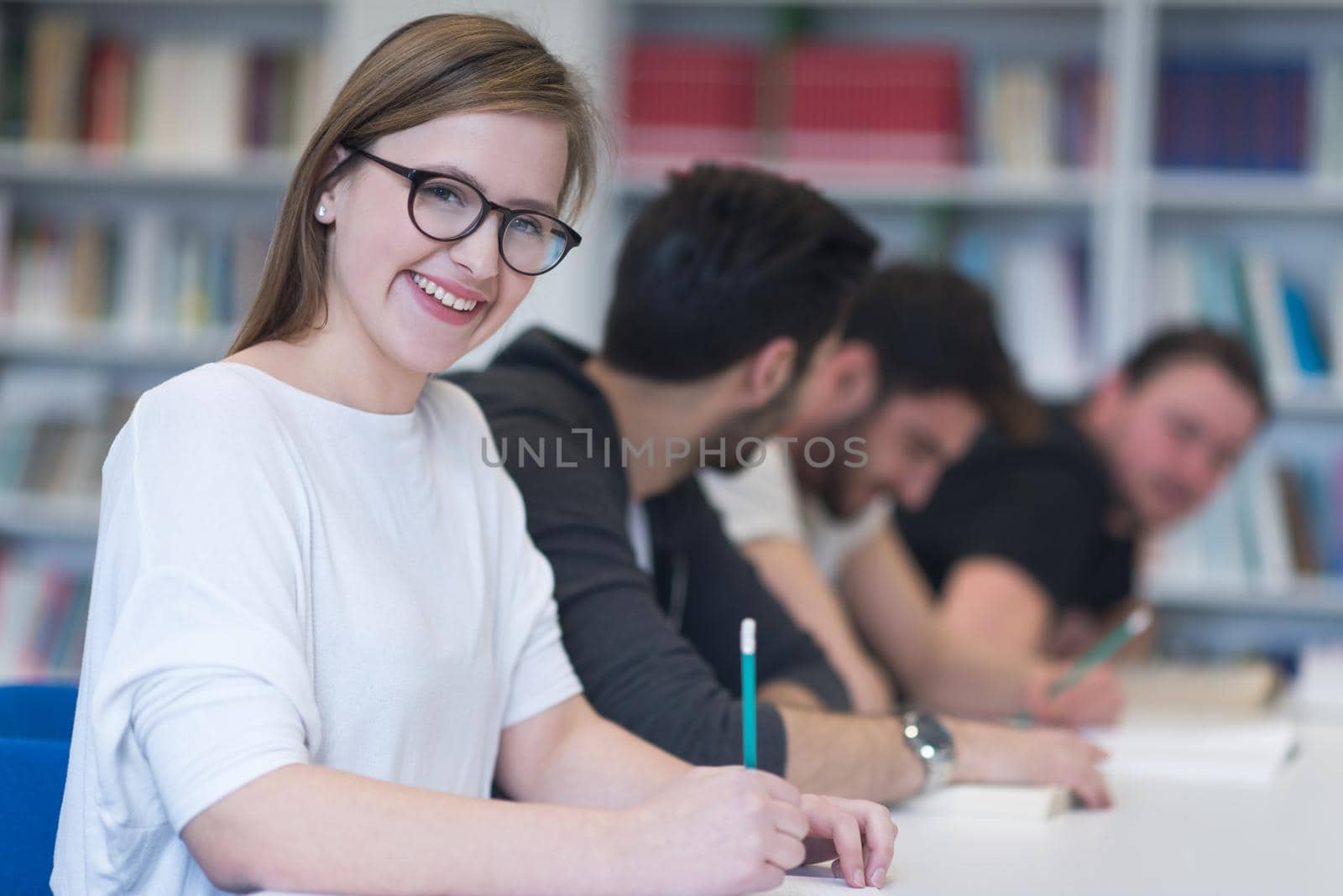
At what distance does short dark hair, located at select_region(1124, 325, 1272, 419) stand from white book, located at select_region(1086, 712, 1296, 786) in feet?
3.41

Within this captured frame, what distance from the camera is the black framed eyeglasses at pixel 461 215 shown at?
1109 mm

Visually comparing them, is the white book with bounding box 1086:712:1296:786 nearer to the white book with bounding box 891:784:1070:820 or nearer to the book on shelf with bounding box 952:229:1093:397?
the white book with bounding box 891:784:1070:820

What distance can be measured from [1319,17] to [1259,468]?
1.10 metres

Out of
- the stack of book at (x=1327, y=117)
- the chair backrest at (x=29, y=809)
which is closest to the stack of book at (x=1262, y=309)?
the stack of book at (x=1327, y=117)

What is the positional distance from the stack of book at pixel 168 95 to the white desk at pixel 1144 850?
2.83m

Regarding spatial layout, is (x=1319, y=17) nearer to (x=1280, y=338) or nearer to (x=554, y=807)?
(x=1280, y=338)

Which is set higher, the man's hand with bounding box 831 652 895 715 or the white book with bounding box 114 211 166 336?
the white book with bounding box 114 211 166 336

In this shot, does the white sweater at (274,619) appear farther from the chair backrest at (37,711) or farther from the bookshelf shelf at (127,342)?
the bookshelf shelf at (127,342)

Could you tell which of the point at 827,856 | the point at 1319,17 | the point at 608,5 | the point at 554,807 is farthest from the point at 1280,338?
the point at 554,807

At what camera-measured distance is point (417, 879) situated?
93 cm

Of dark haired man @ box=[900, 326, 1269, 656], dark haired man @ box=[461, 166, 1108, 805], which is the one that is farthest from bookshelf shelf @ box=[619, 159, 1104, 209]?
dark haired man @ box=[461, 166, 1108, 805]

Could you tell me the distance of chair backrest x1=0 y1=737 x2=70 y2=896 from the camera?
1.10 metres

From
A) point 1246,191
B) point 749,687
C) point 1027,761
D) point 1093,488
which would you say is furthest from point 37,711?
point 1246,191

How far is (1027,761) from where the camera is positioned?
1464 mm
